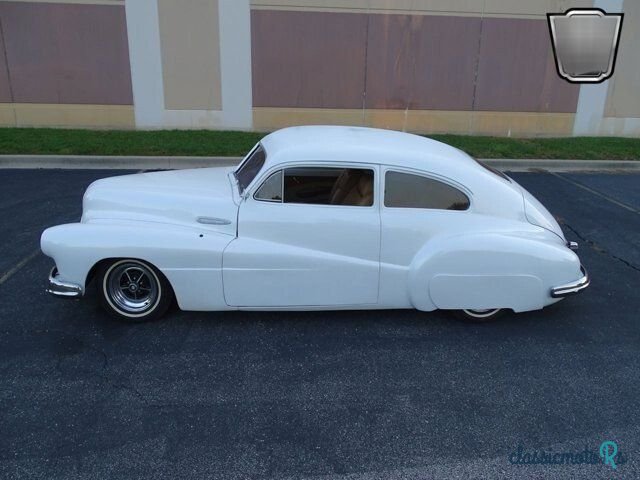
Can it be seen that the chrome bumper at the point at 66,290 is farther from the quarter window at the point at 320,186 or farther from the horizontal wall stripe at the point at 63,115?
the horizontal wall stripe at the point at 63,115

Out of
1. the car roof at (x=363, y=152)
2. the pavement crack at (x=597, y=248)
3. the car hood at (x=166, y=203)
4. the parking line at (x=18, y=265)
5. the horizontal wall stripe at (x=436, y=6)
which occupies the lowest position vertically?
the pavement crack at (x=597, y=248)

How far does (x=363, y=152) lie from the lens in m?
4.11

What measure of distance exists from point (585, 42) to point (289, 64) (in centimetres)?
759

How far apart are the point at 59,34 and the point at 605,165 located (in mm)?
12403

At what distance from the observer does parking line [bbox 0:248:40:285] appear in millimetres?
4867

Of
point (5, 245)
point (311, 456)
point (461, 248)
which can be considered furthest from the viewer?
point (5, 245)

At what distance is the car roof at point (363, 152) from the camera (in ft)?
13.4

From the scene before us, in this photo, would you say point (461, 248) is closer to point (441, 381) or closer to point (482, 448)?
point (441, 381)

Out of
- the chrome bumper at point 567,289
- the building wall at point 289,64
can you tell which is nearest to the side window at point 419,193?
the chrome bumper at point 567,289

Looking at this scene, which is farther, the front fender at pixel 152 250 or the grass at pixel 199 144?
the grass at pixel 199 144

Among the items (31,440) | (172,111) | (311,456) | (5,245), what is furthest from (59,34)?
(311,456)

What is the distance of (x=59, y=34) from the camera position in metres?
11.9

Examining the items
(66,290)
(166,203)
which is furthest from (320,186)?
(66,290)

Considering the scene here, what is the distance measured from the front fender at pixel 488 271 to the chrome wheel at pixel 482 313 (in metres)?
0.14
